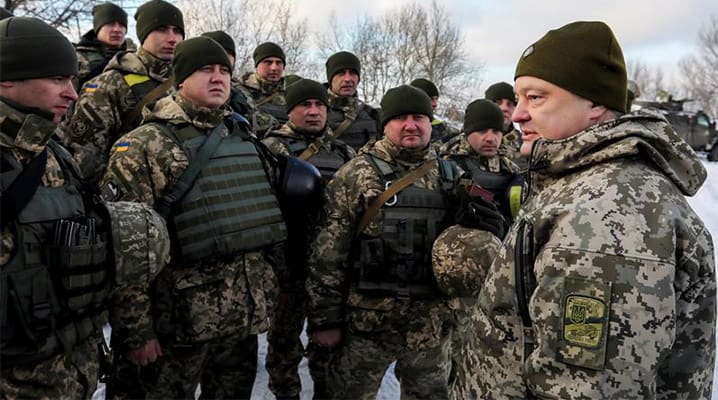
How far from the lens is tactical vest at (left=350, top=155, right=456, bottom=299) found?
2.88m

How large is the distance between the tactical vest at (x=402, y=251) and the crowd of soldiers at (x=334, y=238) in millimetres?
12

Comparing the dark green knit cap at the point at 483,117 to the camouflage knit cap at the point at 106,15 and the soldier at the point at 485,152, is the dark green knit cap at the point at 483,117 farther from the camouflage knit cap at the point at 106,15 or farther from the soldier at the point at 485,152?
the camouflage knit cap at the point at 106,15

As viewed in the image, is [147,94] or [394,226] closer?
[394,226]

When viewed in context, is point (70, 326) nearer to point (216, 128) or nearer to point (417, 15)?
point (216, 128)

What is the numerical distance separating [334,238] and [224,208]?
27.4 inches

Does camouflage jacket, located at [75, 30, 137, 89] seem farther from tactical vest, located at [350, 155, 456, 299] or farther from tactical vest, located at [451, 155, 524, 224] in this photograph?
tactical vest, located at [451, 155, 524, 224]

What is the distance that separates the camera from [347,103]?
545 cm

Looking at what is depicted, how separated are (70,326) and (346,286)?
5.04ft

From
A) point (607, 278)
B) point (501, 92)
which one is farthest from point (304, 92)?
point (607, 278)

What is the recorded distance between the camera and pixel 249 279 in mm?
2703

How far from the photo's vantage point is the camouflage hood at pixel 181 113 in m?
2.65

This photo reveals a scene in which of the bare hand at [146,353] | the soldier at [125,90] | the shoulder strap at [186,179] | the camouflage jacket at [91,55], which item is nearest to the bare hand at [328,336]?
the bare hand at [146,353]

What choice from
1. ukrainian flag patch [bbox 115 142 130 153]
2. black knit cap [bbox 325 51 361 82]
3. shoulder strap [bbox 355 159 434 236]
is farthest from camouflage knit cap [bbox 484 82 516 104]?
ukrainian flag patch [bbox 115 142 130 153]

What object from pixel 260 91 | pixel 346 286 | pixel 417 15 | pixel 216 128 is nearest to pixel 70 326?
pixel 216 128
